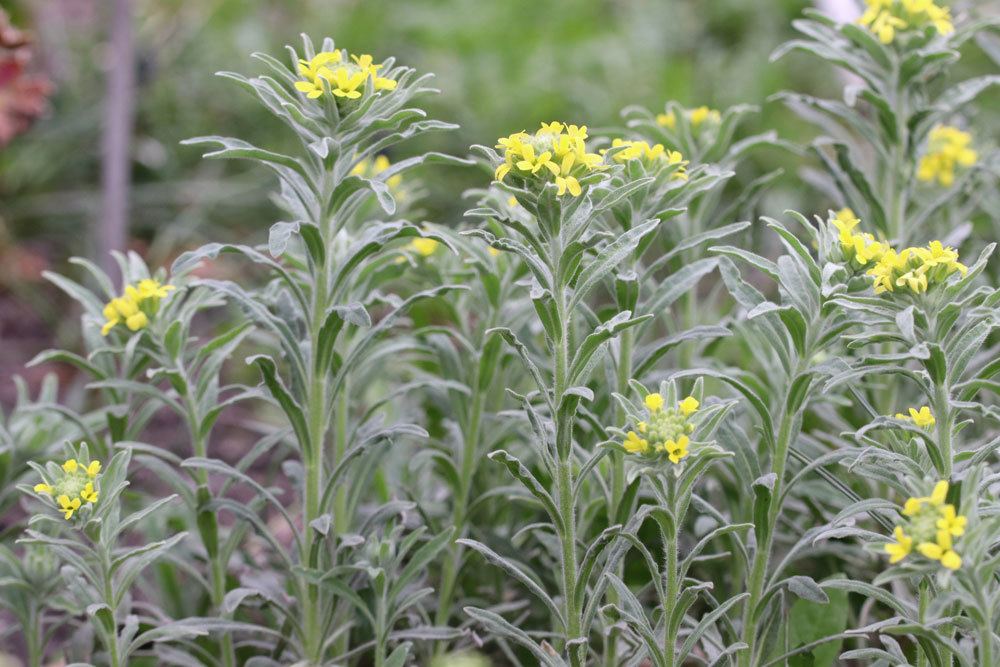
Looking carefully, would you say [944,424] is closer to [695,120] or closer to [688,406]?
[688,406]

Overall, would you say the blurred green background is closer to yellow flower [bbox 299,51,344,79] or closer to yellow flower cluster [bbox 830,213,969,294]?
yellow flower [bbox 299,51,344,79]

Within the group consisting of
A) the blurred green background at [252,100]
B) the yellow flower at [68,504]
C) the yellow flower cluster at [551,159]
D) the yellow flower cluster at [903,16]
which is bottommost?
the yellow flower at [68,504]

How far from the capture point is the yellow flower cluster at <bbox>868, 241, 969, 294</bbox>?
1.55 m

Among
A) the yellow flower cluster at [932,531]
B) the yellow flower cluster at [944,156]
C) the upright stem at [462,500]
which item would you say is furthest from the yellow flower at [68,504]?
the yellow flower cluster at [944,156]

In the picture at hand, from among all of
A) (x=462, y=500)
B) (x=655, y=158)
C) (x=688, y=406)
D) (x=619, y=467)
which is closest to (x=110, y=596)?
(x=462, y=500)

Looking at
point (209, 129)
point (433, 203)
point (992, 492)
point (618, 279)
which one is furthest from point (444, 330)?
point (209, 129)

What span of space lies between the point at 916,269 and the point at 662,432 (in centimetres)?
44

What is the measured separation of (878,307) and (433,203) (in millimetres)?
3469

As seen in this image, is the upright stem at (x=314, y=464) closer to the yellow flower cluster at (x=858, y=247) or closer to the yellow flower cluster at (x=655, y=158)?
the yellow flower cluster at (x=655, y=158)

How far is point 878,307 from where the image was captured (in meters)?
1.60

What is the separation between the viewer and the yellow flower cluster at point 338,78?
168cm

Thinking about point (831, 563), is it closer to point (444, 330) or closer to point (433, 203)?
point (444, 330)

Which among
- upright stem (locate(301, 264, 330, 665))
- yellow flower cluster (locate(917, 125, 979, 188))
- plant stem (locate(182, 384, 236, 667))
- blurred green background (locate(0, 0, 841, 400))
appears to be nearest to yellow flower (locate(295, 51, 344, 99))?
upright stem (locate(301, 264, 330, 665))

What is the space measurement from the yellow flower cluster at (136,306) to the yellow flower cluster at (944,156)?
1.73 metres
